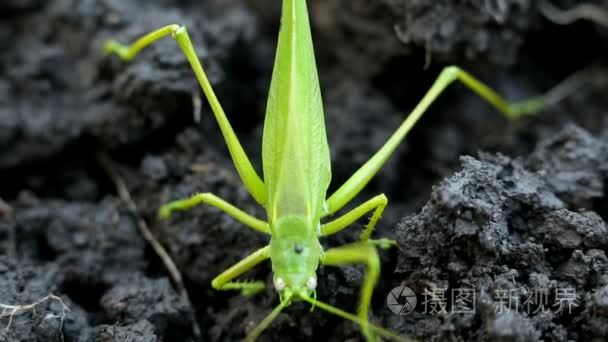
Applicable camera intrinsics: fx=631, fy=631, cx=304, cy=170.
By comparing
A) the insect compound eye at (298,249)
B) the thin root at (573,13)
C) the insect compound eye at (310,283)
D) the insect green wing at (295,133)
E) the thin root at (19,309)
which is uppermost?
the thin root at (573,13)

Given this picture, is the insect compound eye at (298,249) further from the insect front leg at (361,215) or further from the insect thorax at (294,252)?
the insect front leg at (361,215)

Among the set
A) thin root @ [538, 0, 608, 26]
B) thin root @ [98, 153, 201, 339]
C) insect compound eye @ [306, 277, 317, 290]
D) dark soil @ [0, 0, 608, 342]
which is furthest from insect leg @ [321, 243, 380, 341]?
thin root @ [538, 0, 608, 26]

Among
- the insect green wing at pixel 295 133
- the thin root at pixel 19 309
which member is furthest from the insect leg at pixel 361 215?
the thin root at pixel 19 309

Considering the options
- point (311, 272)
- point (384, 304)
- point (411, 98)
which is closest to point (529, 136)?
point (411, 98)

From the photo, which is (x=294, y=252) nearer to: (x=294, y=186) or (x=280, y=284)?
(x=280, y=284)
